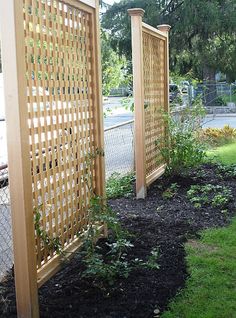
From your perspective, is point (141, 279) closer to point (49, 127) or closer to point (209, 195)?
point (49, 127)

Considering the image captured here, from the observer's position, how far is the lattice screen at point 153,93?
5973 millimetres

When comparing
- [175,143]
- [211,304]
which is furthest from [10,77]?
[175,143]

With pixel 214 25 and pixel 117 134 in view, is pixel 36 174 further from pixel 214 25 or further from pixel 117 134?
pixel 214 25

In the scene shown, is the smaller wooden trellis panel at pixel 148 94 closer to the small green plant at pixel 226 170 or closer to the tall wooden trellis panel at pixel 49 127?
the small green plant at pixel 226 170

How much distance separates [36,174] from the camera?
2.83m

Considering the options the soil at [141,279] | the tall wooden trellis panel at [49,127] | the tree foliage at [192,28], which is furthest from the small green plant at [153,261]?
the tree foliage at [192,28]

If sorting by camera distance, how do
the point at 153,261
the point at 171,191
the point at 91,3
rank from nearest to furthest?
the point at 153,261 < the point at 91,3 < the point at 171,191

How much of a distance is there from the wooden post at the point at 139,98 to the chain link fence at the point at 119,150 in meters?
1.96

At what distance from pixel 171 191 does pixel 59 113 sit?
2.80 m

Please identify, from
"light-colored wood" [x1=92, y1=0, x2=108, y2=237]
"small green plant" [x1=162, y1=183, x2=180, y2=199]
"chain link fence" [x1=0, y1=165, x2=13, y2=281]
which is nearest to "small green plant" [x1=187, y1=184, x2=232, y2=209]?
"small green plant" [x1=162, y1=183, x2=180, y2=199]

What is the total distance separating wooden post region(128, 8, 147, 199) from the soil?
49 centimetres

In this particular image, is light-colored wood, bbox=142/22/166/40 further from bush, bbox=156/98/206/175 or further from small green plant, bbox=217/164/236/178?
small green plant, bbox=217/164/236/178

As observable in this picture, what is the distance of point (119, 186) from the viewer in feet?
19.8

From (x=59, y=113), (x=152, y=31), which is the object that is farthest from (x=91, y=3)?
(x=152, y=31)
